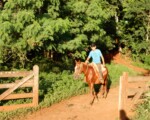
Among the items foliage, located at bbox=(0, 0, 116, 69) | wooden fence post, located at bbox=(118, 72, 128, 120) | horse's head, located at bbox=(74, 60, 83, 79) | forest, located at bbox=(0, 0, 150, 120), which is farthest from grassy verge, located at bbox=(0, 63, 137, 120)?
wooden fence post, located at bbox=(118, 72, 128, 120)

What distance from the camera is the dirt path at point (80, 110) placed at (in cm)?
1250

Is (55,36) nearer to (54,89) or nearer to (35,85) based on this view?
(54,89)

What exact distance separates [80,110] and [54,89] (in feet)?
8.28

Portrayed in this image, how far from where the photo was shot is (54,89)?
Answer: 1569 cm

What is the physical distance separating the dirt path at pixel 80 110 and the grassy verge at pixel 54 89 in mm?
249

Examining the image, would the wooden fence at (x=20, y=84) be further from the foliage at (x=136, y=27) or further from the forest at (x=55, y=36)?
the foliage at (x=136, y=27)

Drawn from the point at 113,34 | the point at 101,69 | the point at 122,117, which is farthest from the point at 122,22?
the point at 122,117

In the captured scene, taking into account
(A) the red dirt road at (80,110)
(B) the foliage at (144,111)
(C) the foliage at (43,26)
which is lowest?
(A) the red dirt road at (80,110)

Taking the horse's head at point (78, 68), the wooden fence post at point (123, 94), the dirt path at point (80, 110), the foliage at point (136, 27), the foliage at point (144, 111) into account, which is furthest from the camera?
the foliage at point (136, 27)

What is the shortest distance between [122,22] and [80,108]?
1663cm

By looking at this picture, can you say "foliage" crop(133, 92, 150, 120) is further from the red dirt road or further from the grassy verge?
the grassy verge

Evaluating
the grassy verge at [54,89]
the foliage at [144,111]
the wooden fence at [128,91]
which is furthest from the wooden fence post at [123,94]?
the grassy verge at [54,89]

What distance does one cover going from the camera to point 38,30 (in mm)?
15070

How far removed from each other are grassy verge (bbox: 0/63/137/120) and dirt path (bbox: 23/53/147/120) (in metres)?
0.25
